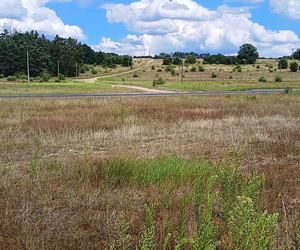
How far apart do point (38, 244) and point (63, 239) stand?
31cm

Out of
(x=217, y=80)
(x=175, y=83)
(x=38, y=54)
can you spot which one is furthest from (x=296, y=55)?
(x=175, y=83)

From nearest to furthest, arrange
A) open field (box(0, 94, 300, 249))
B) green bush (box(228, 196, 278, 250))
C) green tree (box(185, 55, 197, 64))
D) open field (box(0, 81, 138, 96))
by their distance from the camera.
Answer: green bush (box(228, 196, 278, 250)) → open field (box(0, 94, 300, 249)) → open field (box(0, 81, 138, 96)) → green tree (box(185, 55, 197, 64))

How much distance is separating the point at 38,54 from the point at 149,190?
111m

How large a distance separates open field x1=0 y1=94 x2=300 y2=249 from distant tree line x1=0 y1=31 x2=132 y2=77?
10166 centimetres

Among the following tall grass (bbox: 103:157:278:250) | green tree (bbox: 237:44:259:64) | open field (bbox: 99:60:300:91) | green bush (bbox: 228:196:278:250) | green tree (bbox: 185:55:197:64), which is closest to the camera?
green bush (bbox: 228:196:278:250)

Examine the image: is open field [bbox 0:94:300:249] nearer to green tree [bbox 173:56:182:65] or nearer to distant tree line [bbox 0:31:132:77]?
distant tree line [bbox 0:31:132:77]

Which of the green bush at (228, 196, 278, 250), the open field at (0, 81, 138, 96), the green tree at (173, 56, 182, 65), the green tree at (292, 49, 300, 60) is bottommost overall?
the open field at (0, 81, 138, 96)

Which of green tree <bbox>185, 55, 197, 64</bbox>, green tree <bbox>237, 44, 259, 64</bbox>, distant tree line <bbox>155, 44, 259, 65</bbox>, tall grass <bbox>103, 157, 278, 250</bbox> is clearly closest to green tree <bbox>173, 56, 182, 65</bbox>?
distant tree line <bbox>155, 44, 259, 65</bbox>

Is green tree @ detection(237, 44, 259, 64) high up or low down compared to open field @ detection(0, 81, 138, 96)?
up

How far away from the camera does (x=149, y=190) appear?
7.09 meters

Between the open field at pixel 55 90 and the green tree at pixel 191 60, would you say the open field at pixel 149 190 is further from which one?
the green tree at pixel 191 60

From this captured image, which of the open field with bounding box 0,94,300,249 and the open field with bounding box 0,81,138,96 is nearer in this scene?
the open field with bounding box 0,94,300,249

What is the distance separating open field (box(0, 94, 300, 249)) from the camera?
14.9ft

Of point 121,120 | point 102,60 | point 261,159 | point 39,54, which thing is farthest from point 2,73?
point 261,159
